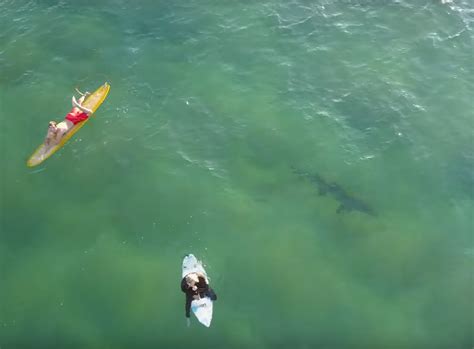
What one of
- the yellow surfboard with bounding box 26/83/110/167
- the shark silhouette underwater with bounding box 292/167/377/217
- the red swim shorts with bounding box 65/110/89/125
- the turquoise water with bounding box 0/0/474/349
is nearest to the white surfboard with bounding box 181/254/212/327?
the turquoise water with bounding box 0/0/474/349

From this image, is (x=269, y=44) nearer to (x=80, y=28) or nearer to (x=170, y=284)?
(x=80, y=28)

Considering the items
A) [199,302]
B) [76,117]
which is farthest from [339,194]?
[76,117]

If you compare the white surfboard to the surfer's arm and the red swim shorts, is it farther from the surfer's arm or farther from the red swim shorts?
→ the red swim shorts

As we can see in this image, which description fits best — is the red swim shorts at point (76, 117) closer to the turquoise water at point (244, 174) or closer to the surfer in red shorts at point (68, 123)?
the surfer in red shorts at point (68, 123)

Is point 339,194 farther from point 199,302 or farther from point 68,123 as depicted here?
point 68,123

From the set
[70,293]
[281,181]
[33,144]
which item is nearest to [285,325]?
[281,181]

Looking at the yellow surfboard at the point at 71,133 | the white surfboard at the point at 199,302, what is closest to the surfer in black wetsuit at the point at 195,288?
the white surfboard at the point at 199,302
